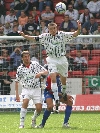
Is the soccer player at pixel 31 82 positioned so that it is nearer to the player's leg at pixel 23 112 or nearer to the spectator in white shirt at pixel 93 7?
the player's leg at pixel 23 112

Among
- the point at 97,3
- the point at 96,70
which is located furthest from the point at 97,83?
the point at 97,3

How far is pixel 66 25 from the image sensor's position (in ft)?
83.9

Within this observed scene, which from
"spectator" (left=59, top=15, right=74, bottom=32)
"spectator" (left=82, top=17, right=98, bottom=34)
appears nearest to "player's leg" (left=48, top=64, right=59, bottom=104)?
"spectator" (left=82, top=17, right=98, bottom=34)

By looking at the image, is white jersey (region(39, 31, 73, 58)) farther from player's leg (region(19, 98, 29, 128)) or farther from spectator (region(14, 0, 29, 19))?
spectator (region(14, 0, 29, 19))

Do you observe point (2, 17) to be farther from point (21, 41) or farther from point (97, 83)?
point (97, 83)

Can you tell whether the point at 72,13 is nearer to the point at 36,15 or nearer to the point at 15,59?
the point at 36,15

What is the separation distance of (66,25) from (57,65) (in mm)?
10054

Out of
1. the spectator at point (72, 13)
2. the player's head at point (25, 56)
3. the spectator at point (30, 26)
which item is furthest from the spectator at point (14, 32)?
the player's head at point (25, 56)

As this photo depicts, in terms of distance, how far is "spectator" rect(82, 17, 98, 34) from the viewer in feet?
82.3

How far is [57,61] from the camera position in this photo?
15.7m

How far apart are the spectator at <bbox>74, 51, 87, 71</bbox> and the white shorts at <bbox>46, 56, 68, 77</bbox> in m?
6.73

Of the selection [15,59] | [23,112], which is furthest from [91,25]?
[23,112]

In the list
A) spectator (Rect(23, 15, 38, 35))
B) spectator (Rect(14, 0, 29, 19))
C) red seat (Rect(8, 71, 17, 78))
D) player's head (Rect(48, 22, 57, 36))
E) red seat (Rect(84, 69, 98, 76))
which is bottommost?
red seat (Rect(8, 71, 17, 78))

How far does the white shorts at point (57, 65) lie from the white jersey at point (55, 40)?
0.56ft
